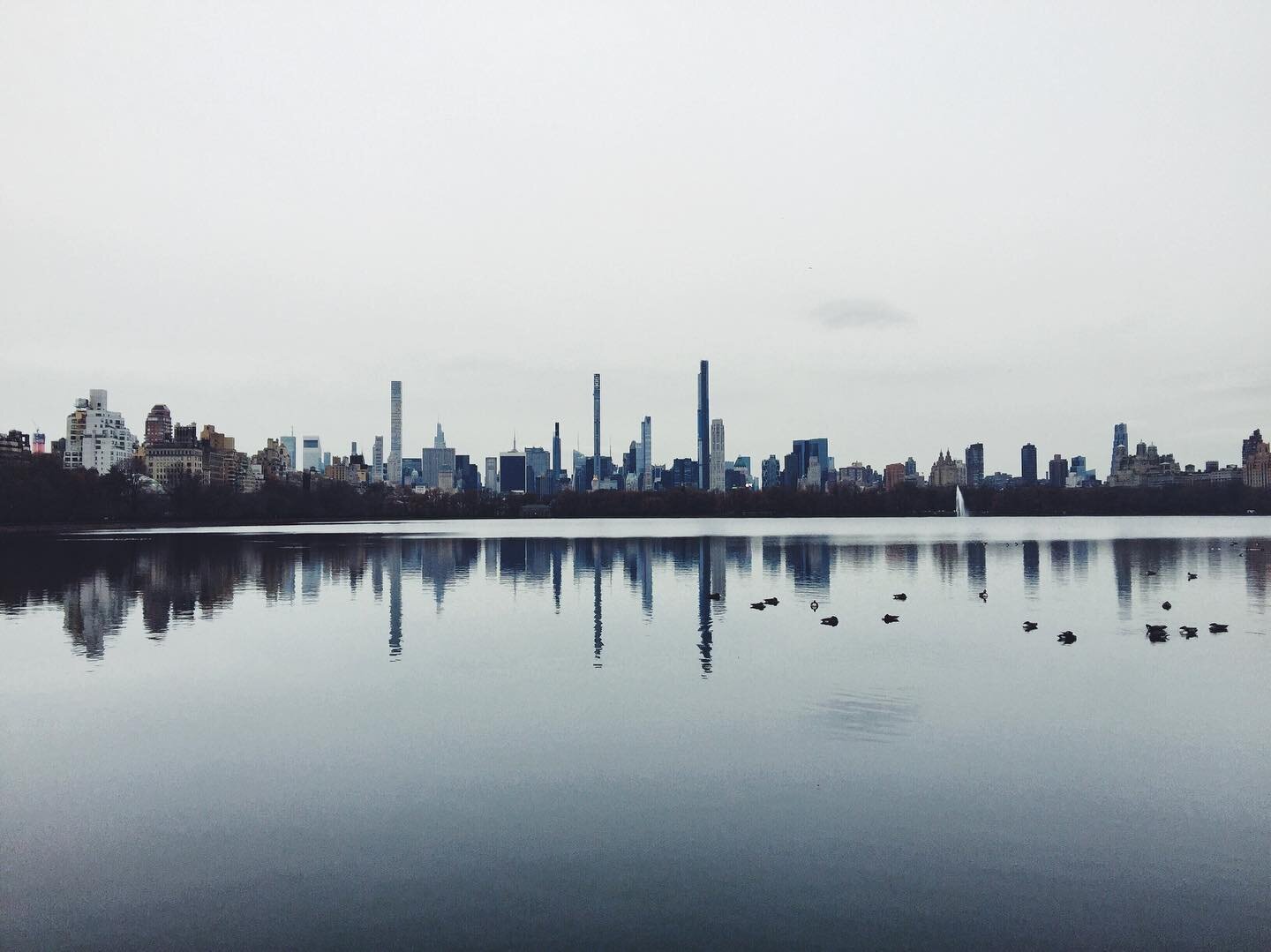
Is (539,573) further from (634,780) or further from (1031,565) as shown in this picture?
(634,780)

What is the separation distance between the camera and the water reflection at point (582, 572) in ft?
148

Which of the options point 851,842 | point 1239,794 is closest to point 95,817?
point 851,842

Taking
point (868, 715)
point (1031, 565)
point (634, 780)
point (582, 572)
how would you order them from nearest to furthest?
point (634, 780) → point (868, 715) → point (582, 572) → point (1031, 565)

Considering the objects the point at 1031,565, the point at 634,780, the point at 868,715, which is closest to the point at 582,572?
the point at 1031,565

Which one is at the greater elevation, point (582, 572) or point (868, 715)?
point (582, 572)

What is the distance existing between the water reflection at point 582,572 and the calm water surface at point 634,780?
248 centimetres

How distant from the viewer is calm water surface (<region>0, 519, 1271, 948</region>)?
1223 centimetres

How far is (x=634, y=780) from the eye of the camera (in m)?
17.9

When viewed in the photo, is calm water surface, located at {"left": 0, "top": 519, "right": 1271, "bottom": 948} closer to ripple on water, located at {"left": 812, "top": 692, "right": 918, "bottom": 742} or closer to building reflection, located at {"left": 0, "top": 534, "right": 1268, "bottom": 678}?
ripple on water, located at {"left": 812, "top": 692, "right": 918, "bottom": 742}

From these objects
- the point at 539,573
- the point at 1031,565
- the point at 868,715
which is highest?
the point at 539,573

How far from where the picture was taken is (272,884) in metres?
13.1

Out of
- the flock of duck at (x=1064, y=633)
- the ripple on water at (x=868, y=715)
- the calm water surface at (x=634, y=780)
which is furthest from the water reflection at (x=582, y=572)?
the ripple on water at (x=868, y=715)

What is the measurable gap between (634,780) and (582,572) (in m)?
49.8

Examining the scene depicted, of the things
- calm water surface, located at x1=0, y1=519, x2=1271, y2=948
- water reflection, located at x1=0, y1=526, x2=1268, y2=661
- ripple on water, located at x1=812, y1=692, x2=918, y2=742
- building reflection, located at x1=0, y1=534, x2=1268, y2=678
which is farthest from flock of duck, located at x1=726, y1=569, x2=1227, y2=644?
ripple on water, located at x1=812, y1=692, x2=918, y2=742
